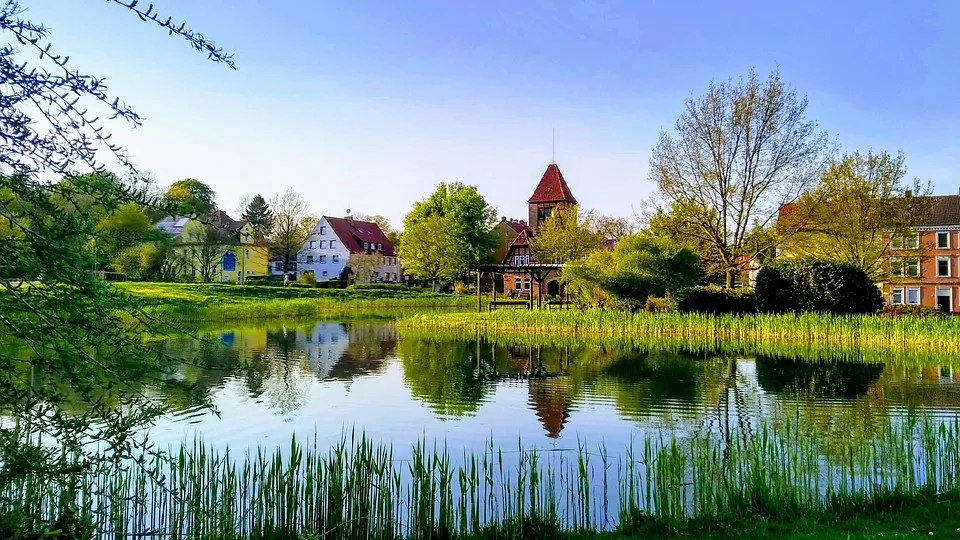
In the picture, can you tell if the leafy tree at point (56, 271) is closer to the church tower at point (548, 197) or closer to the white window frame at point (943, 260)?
the white window frame at point (943, 260)

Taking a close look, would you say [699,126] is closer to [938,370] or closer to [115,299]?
[938,370]

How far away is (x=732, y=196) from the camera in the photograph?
30062mm

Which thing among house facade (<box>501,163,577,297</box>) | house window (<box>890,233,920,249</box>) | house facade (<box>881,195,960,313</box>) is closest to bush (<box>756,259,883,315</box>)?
house window (<box>890,233,920,249</box>)

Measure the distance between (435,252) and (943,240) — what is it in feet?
122

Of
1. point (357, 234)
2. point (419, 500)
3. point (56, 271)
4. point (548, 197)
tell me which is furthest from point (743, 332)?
point (357, 234)

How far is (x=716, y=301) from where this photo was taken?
2719 cm

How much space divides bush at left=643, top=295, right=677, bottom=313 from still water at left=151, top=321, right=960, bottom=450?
295 inches

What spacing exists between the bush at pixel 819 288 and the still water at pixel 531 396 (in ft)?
25.9

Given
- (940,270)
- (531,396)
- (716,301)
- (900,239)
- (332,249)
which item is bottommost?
(531,396)

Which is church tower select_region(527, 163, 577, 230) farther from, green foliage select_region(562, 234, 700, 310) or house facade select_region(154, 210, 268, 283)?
green foliage select_region(562, 234, 700, 310)

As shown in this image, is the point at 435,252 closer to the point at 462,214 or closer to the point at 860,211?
the point at 462,214

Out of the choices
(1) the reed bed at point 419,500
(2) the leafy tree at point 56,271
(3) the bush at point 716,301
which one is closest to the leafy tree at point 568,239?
(3) the bush at point 716,301

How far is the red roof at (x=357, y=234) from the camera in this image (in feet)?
229

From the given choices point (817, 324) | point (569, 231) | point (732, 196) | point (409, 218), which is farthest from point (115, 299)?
point (409, 218)
